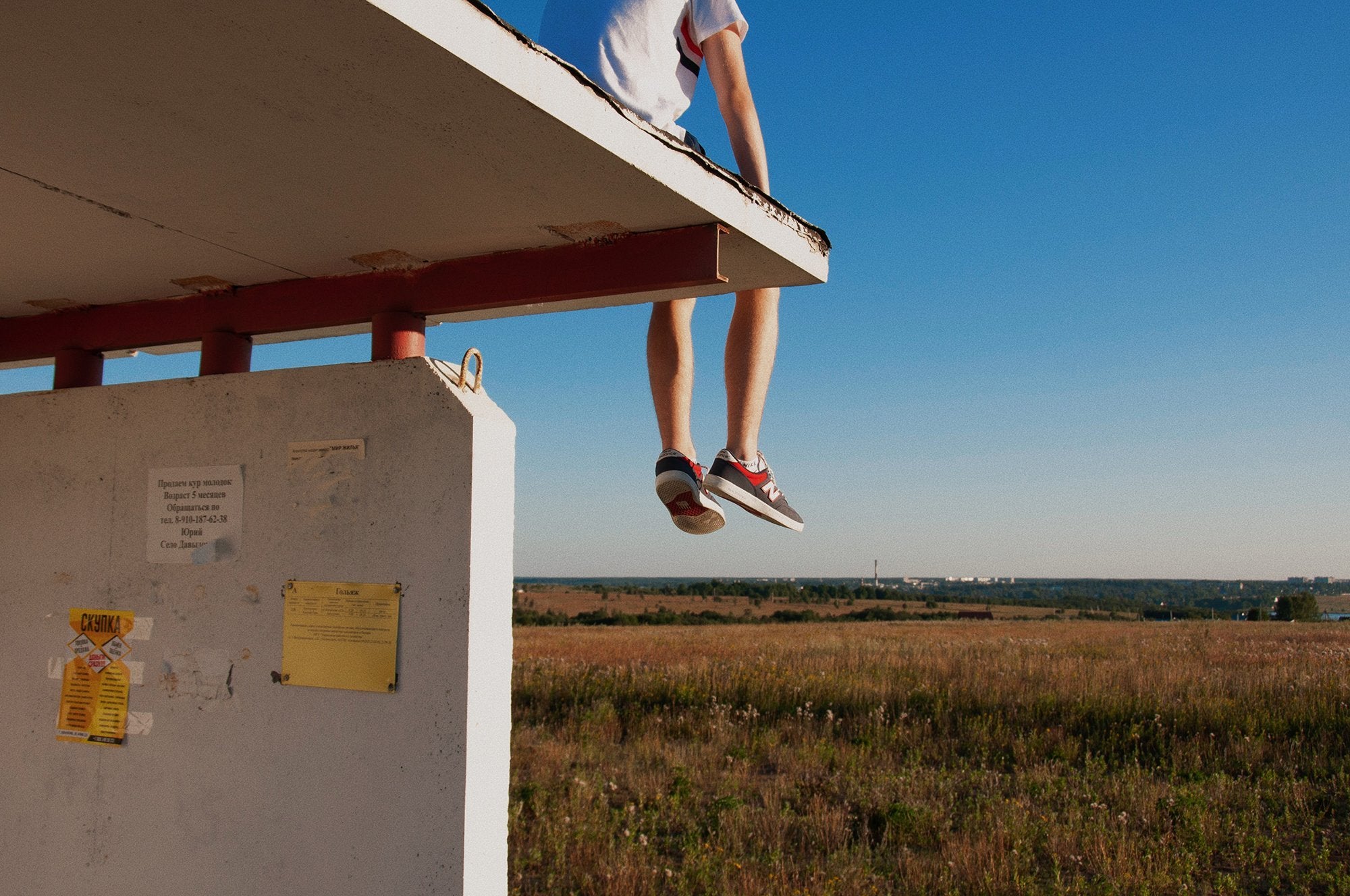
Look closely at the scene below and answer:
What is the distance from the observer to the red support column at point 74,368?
3297mm

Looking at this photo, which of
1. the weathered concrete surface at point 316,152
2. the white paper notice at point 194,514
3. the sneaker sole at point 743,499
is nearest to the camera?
the weathered concrete surface at point 316,152

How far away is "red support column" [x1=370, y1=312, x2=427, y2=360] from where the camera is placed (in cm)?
278

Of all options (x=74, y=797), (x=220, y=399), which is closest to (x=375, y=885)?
(x=74, y=797)

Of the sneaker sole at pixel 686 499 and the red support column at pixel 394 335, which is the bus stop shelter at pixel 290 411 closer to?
the red support column at pixel 394 335

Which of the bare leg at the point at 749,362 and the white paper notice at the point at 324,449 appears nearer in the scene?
the white paper notice at the point at 324,449

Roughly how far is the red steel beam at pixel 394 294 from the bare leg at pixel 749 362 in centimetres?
69

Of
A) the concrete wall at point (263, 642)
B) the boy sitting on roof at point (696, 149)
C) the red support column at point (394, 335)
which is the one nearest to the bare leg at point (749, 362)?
the boy sitting on roof at point (696, 149)

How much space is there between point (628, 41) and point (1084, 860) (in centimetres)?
664

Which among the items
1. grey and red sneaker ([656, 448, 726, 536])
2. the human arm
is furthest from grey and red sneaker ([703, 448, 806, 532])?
the human arm

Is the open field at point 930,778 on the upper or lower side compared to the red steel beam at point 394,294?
lower

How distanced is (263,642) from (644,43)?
2.01 metres

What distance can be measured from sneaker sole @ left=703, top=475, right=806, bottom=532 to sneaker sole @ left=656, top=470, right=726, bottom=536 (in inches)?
4.5

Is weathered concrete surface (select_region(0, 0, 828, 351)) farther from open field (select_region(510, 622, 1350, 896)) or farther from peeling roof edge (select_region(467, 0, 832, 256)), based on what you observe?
open field (select_region(510, 622, 1350, 896))

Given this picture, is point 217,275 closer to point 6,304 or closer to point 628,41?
point 6,304
